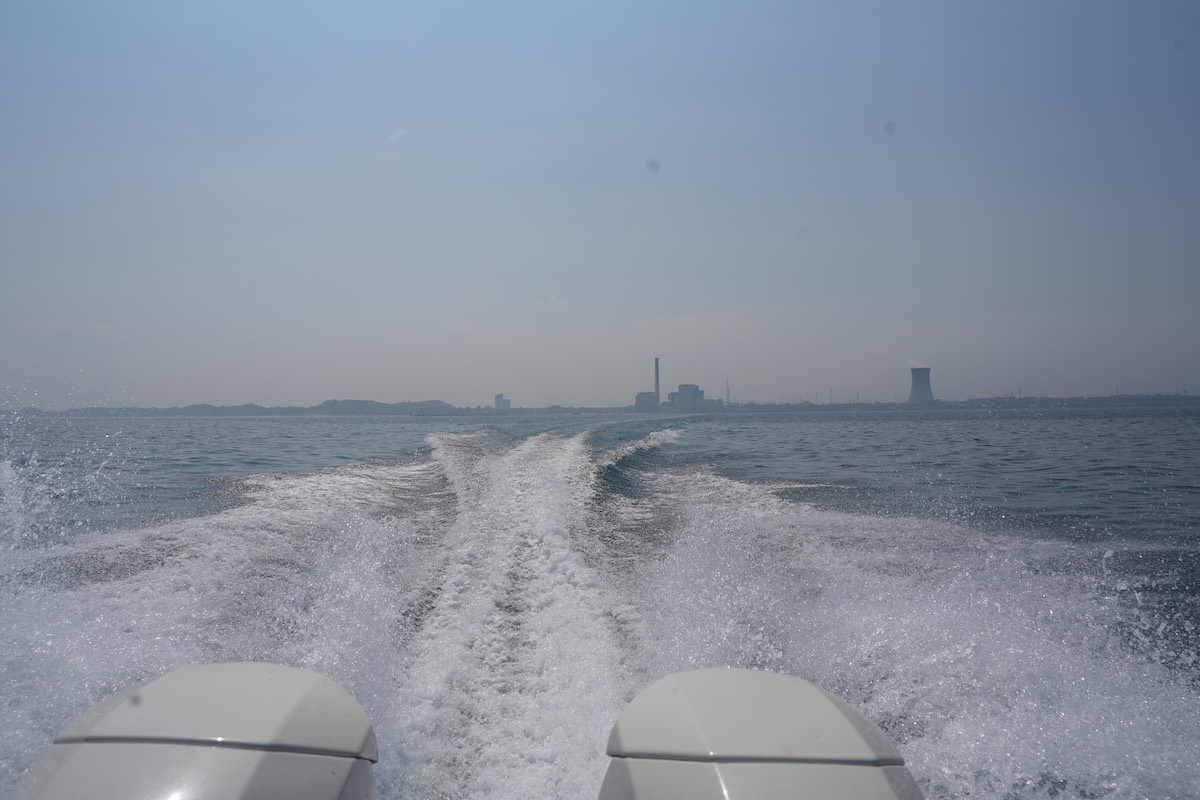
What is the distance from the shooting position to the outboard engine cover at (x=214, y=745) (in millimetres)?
1555

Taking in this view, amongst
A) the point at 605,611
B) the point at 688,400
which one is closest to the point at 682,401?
the point at 688,400

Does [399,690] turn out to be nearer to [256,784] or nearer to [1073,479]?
[256,784]

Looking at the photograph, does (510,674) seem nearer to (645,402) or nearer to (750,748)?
(750,748)

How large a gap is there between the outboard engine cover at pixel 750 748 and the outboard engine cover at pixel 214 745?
0.71 metres

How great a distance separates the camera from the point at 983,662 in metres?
3.52

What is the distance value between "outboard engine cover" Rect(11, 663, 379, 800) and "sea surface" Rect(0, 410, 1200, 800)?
904mm

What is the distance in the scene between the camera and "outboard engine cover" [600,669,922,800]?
164 cm

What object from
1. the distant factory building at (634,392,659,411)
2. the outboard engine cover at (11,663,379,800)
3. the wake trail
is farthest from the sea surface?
the distant factory building at (634,392,659,411)

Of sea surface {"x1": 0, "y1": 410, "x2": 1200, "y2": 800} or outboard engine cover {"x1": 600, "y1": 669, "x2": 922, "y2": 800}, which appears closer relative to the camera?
outboard engine cover {"x1": 600, "y1": 669, "x2": 922, "y2": 800}

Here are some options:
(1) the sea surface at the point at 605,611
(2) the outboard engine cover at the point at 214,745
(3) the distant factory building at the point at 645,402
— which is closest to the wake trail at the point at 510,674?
(1) the sea surface at the point at 605,611

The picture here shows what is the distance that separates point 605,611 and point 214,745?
9.78 feet

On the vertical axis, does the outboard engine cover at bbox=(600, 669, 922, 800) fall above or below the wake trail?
above

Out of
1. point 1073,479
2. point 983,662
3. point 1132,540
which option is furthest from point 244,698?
point 1073,479

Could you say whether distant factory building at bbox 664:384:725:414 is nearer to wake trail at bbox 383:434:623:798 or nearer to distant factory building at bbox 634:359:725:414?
distant factory building at bbox 634:359:725:414
